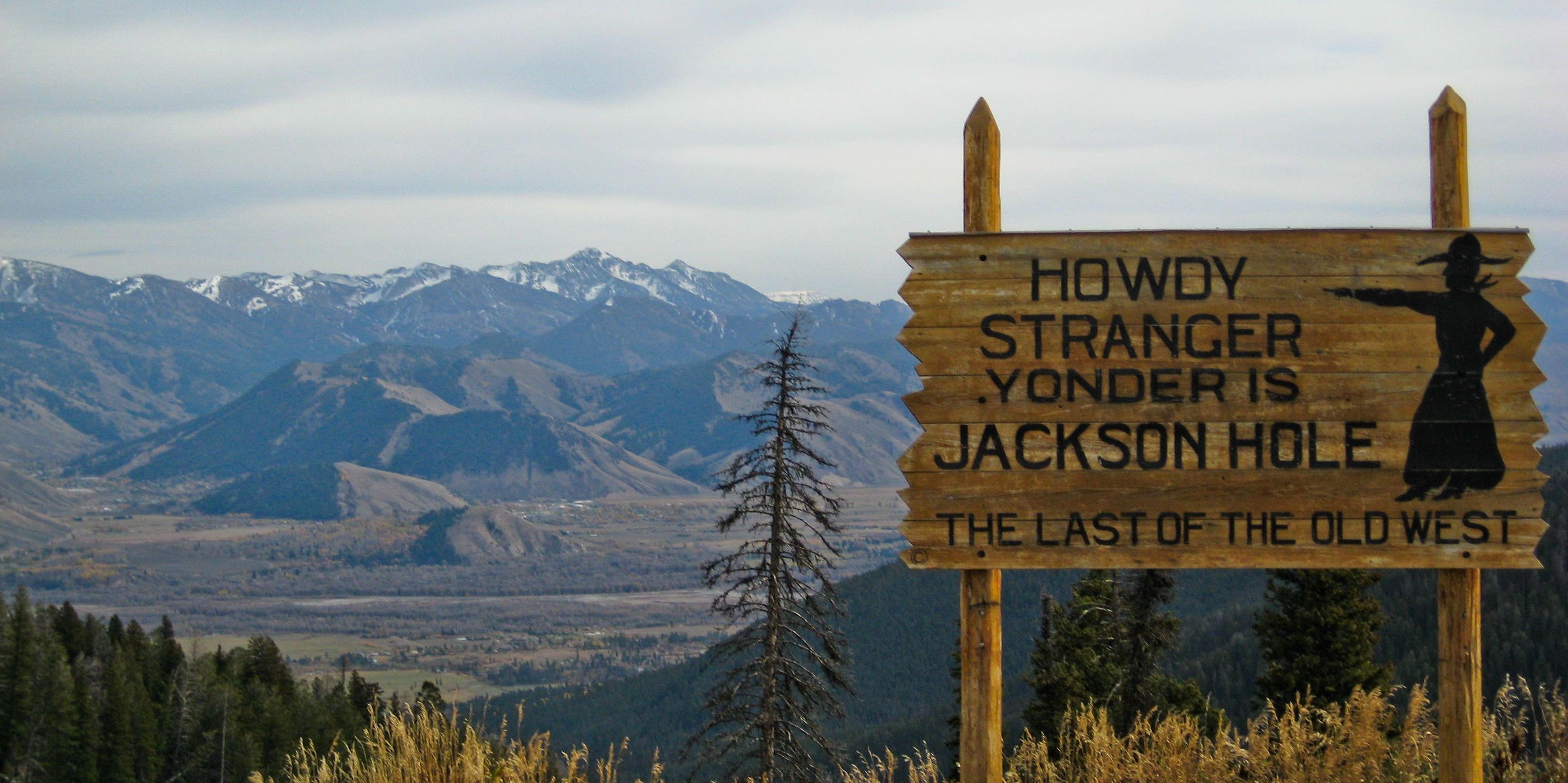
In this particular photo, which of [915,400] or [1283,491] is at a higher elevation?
[915,400]

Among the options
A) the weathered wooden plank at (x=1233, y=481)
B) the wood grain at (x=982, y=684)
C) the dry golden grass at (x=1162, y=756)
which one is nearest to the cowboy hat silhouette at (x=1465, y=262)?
the weathered wooden plank at (x=1233, y=481)

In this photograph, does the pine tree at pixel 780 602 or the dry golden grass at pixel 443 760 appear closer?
the dry golden grass at pixel 443 760

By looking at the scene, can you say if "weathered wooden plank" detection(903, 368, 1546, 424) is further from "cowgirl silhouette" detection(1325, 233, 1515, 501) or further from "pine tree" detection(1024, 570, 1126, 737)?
"pine tree" detection(1024, 570, 1126, 737)

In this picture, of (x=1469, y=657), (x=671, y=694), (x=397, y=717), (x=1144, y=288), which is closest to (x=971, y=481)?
(x=1144, y=288)

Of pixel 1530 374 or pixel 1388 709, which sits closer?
pixel 1530 374

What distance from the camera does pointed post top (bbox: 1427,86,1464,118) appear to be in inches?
335

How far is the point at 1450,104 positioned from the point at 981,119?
3.06 m

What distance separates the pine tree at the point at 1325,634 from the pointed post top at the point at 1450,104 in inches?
872

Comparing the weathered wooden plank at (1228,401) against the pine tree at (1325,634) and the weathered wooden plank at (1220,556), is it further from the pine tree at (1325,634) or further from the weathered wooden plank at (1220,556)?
the pine tree at (1325,634)

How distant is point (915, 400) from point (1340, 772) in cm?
362

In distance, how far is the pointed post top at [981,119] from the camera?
8.41 m

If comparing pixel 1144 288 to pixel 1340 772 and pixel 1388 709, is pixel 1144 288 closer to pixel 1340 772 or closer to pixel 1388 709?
pixel 1340 772

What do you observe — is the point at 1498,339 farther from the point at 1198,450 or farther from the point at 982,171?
the point at 982,171

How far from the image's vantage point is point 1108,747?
8.40m
